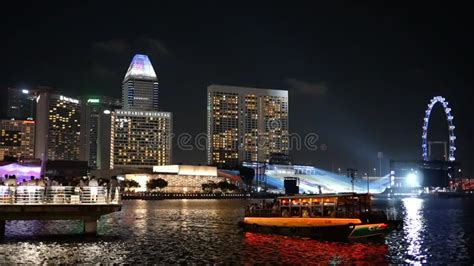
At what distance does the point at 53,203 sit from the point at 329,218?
25693mm

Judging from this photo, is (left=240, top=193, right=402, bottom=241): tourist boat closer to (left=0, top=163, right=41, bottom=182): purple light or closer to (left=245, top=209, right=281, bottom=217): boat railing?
(left=245, top=209, right=281, bottom=217): boat railing

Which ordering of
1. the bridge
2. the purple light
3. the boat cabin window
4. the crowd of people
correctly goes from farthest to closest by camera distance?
the purple light → the boat cabin window → the crowd of people → the bridge

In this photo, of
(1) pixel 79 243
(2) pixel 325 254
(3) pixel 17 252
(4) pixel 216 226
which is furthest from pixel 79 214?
(4) pixel 216 226

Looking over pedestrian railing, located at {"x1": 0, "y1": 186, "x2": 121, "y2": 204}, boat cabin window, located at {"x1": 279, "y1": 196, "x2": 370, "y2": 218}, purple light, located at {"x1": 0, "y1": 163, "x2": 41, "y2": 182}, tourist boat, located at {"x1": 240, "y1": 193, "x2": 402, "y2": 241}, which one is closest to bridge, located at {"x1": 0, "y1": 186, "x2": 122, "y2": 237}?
pedestrian railing, located at {"x1": 0, "y1": 186, "x2": 121, "y2": 204}

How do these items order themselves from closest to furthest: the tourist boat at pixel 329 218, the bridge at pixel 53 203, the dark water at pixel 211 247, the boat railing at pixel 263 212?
the dark water at pixel 211 247, the bridge at pixel 53 203, the tourist boat at pixel 329 218, the boat railing at pixel 263 212

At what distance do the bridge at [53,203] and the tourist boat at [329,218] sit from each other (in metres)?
18.1

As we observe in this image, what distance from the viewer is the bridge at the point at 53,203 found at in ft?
162

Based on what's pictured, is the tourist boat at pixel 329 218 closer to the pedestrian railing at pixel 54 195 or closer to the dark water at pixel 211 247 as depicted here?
the dark water at pixel 211 247

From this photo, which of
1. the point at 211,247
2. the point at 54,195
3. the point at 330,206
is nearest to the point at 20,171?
the point at 54,195

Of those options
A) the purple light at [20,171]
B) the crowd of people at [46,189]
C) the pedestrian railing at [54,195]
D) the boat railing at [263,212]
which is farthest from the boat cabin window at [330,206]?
the purple light at [20,171]

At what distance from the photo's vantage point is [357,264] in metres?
41.6

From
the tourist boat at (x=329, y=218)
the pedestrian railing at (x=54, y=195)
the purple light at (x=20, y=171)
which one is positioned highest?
the purple light at (x=20, y=171)

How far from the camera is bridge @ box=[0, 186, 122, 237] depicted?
49375mm

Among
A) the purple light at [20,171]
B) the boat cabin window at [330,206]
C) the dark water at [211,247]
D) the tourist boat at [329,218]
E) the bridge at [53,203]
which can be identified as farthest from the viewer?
the purple light at [20,171]
